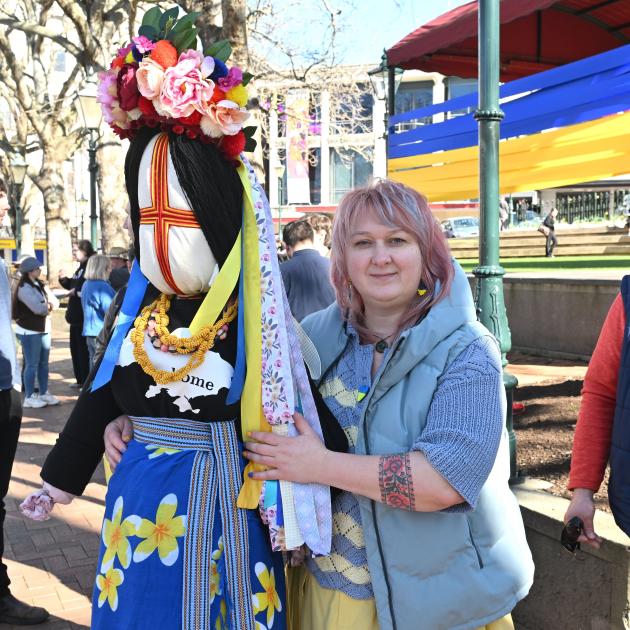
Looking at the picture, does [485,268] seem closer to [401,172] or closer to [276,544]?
[276,544]

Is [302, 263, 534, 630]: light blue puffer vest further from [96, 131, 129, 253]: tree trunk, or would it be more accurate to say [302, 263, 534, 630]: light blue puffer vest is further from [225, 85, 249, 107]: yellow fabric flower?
[96, 131, 129, 253]: tree trunk

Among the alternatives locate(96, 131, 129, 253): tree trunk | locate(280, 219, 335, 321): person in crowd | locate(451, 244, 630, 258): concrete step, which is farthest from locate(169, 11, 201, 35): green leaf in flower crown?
locate(451, 244, 630, 258): concrete step

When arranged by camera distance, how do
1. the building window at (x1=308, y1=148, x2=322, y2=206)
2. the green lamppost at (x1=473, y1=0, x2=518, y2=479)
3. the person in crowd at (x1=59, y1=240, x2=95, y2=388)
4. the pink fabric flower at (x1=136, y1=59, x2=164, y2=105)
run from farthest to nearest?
the building window at (x1=308, y1=148, x2=322, y2=206)
the person in crowd at (x1=59, y1=240, x2=95, y2=388)
the green lamppost at (x1=473, y1=0, x2=518, y2=479)
the pink fabric flower at (x1=136, y1=59, x2=164, y2=105)

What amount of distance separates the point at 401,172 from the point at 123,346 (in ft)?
15.1

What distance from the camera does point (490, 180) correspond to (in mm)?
3291

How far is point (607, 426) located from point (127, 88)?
4.90 feet

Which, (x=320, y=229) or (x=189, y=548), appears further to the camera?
(x=320, y=229)

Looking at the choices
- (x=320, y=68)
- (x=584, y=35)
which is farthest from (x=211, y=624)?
(x=320, y=68)

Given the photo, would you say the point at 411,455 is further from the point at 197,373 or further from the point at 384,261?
the point at 197,373

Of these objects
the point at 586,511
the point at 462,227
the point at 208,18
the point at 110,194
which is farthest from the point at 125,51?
the point at 462,227

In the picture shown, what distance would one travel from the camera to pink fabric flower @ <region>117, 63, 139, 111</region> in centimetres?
181

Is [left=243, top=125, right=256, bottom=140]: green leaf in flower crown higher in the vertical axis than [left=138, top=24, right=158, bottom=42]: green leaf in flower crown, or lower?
lower

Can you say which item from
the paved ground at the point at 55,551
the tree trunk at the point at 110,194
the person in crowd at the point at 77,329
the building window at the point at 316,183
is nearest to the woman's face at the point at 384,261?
the paved ground at the point at 55,551

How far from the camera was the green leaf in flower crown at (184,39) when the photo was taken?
1.85m
